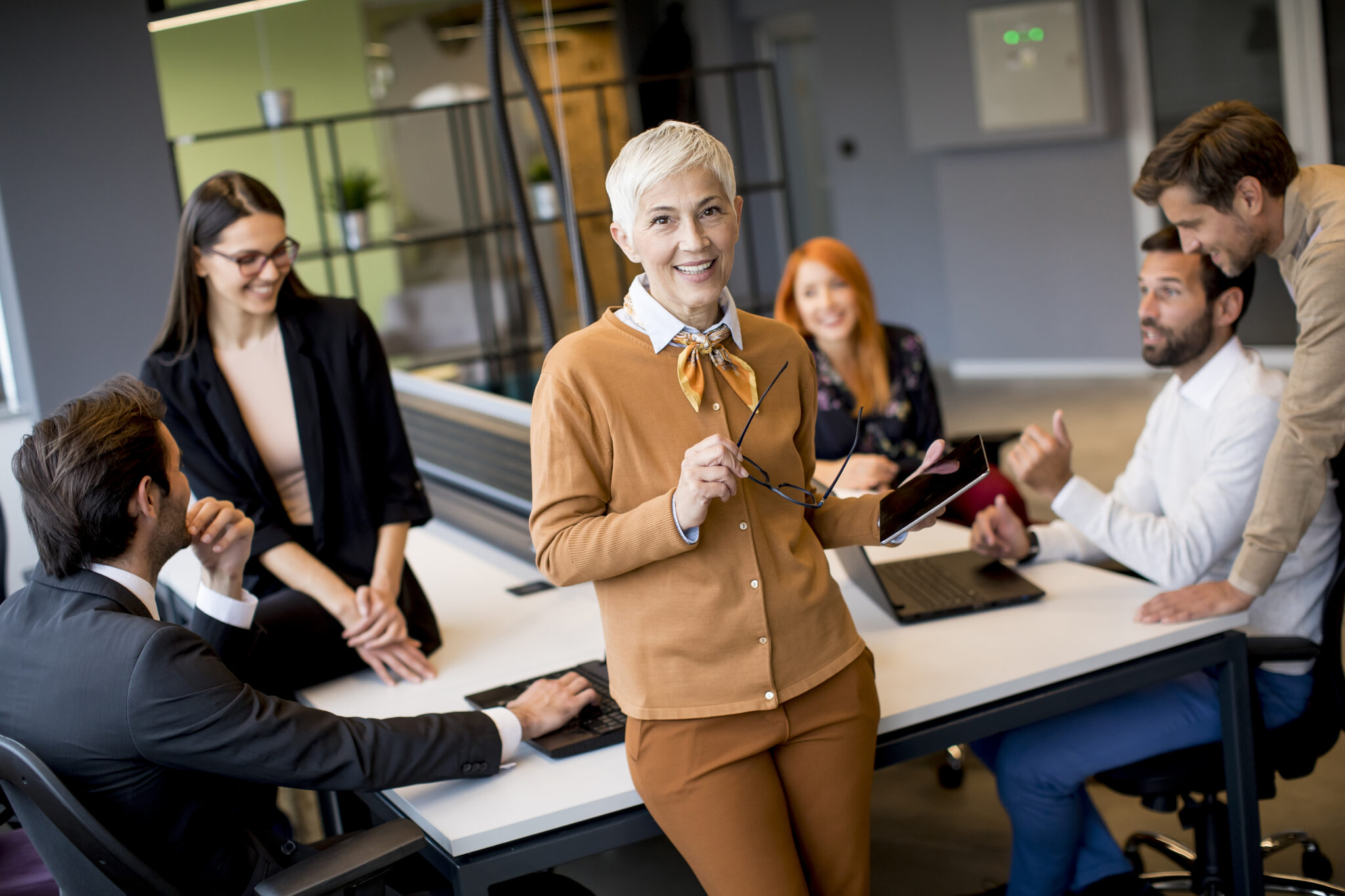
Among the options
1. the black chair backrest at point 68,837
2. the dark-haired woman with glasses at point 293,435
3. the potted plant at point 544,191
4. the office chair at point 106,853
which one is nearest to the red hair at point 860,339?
the dark-haired woman with glasses at point 293,435

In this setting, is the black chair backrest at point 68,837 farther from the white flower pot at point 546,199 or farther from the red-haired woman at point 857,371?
the white flower pot at point 546,199

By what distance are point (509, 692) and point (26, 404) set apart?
129 inches

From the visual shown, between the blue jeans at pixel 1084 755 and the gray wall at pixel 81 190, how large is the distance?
9.66ft

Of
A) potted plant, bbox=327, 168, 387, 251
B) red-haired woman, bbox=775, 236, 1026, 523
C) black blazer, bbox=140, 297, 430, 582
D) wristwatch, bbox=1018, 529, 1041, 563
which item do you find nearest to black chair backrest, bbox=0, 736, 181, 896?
black blazer, bbox=140, 297, 430, 582

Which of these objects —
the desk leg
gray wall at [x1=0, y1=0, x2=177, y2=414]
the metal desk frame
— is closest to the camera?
the metal desk frame

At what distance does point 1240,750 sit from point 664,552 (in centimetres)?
119

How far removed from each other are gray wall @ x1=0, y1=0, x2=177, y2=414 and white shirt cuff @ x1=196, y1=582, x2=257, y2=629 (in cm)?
215

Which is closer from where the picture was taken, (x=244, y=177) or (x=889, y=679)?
(x=889, y=679)

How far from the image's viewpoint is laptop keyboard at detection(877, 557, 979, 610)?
223cm

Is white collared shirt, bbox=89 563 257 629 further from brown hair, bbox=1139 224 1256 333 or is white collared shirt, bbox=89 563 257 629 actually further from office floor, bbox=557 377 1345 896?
brown hair, bbox=1139 224 1256 333

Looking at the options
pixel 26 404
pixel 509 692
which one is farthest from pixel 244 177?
pixel 26 404

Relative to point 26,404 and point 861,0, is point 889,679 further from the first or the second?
Result: point 861,0

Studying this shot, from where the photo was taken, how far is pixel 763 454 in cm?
160

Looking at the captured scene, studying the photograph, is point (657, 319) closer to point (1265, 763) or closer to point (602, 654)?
point (602, 654)
